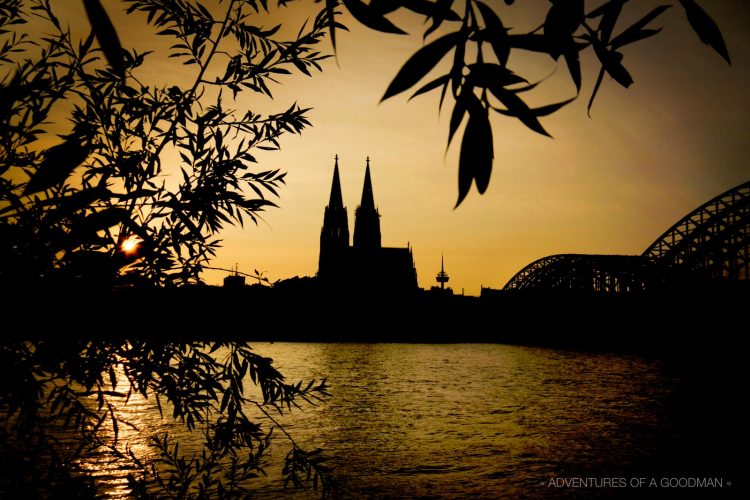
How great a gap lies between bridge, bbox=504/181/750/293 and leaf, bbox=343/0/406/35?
58793 mm

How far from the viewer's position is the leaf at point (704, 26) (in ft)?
5.39

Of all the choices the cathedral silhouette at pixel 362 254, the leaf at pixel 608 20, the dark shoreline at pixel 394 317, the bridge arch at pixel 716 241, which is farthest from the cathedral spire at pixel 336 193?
the leaf at pixel 608 20

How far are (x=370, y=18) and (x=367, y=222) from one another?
115182 mm

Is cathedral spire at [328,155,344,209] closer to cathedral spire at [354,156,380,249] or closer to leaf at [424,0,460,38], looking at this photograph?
cathedral spire at [354,156,380,249]

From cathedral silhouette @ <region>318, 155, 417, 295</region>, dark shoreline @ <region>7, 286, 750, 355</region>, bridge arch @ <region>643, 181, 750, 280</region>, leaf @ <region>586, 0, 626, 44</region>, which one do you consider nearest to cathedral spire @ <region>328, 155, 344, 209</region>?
cathedral silhouette @ <region>318, 155, 417, 295</region>

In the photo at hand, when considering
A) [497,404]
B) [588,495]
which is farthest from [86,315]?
[497,404]

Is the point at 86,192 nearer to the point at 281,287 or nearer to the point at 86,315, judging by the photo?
the point at 86,315

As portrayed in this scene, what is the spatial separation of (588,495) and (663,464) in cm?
415

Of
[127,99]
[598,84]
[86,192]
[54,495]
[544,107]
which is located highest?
[127,99]

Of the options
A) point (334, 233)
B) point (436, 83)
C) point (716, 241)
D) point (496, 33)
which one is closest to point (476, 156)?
point (436, 83)

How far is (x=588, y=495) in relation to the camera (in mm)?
12484

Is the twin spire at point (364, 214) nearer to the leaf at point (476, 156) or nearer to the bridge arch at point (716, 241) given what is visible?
the bridge arch at point (716, 241)

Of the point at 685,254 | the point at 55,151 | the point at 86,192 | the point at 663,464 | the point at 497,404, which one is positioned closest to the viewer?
the point at 55,151

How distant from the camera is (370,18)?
1.58 metres
